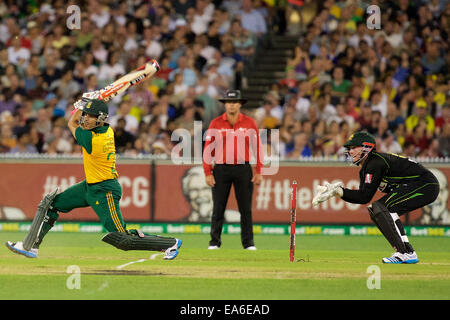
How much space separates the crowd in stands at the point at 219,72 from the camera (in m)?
20.3

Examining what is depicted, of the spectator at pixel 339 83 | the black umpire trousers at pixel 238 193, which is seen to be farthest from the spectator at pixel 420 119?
the black umpire trousers at pixel 238 193

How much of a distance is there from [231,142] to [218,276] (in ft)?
13.8

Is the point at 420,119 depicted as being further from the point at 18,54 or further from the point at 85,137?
the point at 85,137

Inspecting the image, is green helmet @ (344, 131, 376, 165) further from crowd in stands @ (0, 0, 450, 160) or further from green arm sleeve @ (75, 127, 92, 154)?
crowd in stands @ (0, 0, 450, 160)

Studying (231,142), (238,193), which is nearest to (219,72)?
(231,142)

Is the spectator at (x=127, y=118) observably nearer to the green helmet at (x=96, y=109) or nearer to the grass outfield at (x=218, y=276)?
the grass outfield at (x=218, y=276)

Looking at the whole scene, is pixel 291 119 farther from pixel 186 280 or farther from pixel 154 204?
pixel 186 280

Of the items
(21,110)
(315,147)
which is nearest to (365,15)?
(315,147)

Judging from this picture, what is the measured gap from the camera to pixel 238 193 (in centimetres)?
1463

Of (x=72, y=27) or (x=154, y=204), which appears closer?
(x=154, y=204)

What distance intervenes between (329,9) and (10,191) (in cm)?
989

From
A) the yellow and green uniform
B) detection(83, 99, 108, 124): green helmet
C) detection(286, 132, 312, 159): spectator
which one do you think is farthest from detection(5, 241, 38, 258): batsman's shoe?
detection(286, 132, 312, 159): spectator

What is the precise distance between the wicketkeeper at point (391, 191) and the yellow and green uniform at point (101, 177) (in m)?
2.71

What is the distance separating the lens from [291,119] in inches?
800
